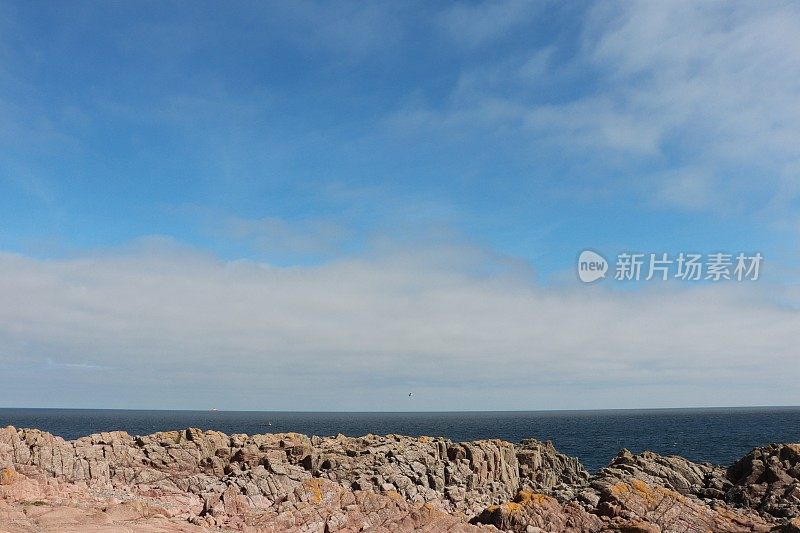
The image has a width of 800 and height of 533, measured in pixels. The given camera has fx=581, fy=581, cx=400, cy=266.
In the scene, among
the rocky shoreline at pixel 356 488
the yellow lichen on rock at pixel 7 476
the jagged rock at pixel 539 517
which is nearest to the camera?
the jagged rock at pixel 539 517

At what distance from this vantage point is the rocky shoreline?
32156 millimetres

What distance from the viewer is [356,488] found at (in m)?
41.5

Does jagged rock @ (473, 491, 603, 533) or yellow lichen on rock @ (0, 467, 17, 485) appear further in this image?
yellow lichen on rock @ (0, 467, 17, 485)

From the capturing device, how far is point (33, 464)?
4125cm

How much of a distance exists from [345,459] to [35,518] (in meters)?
23.9

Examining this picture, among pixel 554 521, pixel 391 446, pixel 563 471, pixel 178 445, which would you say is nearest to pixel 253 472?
pixel 178 445

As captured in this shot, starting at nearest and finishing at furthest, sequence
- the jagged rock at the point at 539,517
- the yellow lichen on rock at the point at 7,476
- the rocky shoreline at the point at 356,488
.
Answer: the jagged rock at the point at 539,517
the rocky shoreline at the point at 356,488
the yellow lichen on rock at the point at 7,476

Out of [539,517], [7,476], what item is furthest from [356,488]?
[7,476]

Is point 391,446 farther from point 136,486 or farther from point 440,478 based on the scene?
point 136,486

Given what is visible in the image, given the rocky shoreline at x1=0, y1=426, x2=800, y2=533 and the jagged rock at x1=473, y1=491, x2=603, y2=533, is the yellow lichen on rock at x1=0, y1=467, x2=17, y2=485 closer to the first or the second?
the rocky shoreline at x1=0, y1=426, x2=800, y2=533

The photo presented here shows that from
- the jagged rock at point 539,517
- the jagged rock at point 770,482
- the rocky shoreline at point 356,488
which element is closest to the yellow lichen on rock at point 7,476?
the rocky shoreline at point 356,488

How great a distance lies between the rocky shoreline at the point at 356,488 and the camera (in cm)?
3216

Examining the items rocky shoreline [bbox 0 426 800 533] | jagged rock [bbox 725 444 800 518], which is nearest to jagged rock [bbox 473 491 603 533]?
rocky shoreline [bbox 0 426 800 533]

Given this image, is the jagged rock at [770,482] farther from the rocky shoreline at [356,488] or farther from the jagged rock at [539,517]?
the jagged rock at [539,517]
